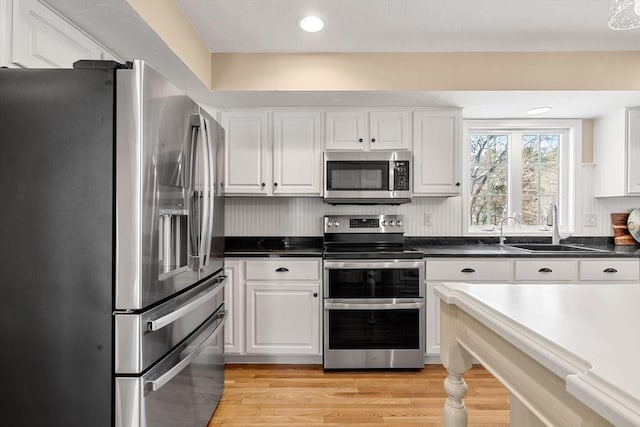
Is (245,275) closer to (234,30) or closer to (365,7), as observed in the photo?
(234,30)

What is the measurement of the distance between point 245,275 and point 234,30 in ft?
5.61

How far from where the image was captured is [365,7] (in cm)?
216

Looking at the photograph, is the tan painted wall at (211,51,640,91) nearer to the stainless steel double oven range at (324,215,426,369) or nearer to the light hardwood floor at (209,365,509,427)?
the stainless steel double oven range at (324,215,426,369)

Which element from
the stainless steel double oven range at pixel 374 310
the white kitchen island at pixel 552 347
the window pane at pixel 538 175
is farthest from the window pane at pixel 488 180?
A: the white kitchen island at pixel 552 347

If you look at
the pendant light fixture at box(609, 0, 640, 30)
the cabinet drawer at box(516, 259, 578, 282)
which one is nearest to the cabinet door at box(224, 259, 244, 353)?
the cabinet drawer at box(516, 259, 578, 282)

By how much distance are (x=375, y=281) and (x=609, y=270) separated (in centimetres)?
171

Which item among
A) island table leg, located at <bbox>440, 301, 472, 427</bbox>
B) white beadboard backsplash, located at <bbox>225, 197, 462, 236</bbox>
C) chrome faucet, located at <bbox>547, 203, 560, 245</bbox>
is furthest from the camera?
white beadboard backsplash, located at <bbox>225, 197, 462, 236</bbox>

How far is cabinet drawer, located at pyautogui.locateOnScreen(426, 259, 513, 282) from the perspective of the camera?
9.22 ft

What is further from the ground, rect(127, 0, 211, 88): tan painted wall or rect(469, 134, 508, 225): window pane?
rect(127, 0, 211, 88): tan painted wall

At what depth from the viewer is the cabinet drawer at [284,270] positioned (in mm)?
2854

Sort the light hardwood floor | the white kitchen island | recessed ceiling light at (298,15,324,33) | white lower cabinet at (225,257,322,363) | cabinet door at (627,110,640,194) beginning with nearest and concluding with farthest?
1. the white kitchen island
2. the light hardwood floor
3. recessed ceiling light at (298,15,324,33)
4. white lower cabinet at (225,257,322,363)
5. cabinet door at (627,110,640,194)

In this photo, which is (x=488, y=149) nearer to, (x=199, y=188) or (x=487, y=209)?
(x=487, y=209)

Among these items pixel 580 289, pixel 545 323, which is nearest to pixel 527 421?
pixel 580 289

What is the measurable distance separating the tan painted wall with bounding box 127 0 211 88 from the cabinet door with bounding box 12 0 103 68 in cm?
34
